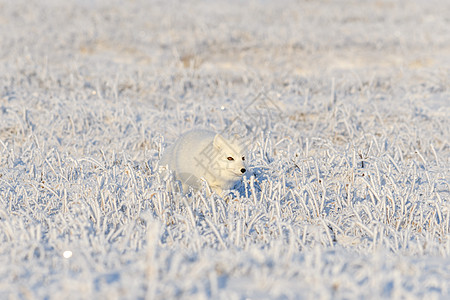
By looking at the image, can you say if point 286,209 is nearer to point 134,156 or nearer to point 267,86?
point 134,156

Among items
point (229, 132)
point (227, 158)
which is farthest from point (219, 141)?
point (229, 132)

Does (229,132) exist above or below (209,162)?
below

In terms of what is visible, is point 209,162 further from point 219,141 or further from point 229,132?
point 229,132

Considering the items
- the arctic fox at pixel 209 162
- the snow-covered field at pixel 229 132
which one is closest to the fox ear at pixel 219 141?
the arctic fox at pixel 209 162

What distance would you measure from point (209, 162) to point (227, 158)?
0.67 ft

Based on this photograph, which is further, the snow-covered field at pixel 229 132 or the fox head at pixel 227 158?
the fox head at pixel 227 158

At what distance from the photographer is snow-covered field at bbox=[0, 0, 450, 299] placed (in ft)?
11.1

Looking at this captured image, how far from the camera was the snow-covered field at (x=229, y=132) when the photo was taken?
340 cm

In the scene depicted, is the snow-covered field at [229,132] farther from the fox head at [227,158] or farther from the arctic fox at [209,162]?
the fox head at [227,158]

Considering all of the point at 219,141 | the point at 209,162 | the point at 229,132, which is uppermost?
the point at 219,141

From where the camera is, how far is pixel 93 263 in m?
3.50

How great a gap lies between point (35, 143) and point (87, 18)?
9186 mm

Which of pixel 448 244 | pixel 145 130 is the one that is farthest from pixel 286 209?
pixel 145 130

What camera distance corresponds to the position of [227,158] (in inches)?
211
